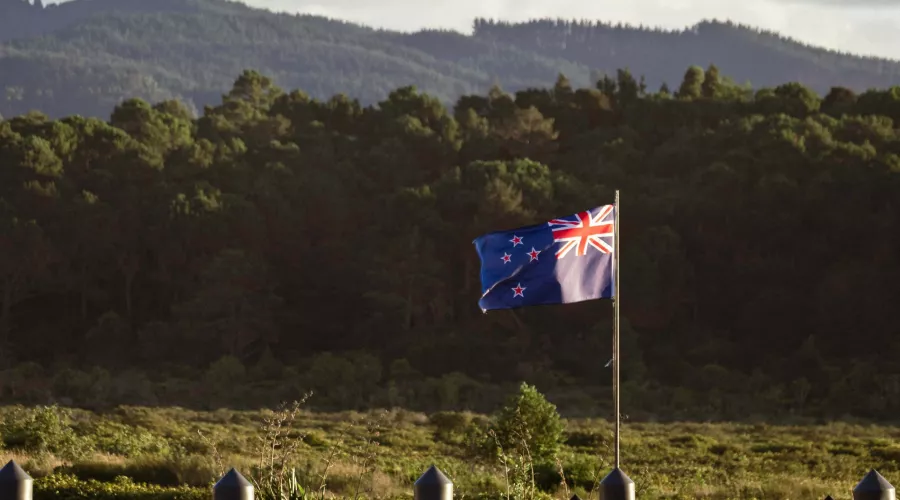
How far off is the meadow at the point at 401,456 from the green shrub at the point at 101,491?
0.06 ft

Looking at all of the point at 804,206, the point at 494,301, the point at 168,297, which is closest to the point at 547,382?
the point at 804,206

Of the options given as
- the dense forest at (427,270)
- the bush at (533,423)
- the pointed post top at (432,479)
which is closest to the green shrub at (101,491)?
the pointed post top at (432,479)

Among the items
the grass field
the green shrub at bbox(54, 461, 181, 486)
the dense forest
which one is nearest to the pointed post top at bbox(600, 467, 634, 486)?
the grass field

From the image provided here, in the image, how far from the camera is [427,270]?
5803 centimetres

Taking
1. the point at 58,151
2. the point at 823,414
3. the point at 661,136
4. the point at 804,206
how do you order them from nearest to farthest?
the point at 823,414
the point at 804,206
the point at 58,151
the point at 661,136

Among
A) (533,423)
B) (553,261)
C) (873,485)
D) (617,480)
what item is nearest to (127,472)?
(553,261)

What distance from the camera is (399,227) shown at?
2397 inches

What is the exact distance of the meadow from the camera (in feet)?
52.9

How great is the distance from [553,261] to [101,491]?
5.13 m

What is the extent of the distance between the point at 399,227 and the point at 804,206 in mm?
15711

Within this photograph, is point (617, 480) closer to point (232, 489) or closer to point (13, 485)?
point (232, 489)

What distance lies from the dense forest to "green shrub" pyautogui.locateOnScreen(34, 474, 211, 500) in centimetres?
3414

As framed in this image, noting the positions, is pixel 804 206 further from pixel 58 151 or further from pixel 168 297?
pixel 58 151

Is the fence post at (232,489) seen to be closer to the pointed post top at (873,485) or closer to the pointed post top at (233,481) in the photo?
the pointed post top at (233,481)
